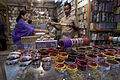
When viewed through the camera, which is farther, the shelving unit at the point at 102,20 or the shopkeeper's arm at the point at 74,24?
the shelving unit at the point at 102,20

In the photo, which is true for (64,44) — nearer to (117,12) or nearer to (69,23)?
(69,23)

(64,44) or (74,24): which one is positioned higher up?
(74,24)

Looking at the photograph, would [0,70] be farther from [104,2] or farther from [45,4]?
[45,4]

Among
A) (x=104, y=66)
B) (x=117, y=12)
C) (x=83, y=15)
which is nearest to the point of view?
(x=104, y=66)

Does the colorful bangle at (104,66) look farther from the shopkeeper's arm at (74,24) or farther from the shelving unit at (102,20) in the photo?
the shelving unit at (102,20)

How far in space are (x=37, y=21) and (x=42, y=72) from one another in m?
3.16

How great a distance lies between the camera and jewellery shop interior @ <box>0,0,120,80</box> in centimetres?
70

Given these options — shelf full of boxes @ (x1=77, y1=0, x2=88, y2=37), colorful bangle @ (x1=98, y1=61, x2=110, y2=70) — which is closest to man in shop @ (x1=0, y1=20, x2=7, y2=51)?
shelf full of boxes @ (x1=77, y1=0, x2=88, y2=37)

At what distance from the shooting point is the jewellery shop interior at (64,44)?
70cm

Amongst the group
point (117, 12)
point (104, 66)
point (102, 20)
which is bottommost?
point (104, 66)

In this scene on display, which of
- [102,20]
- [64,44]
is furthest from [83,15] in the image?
[64,44]

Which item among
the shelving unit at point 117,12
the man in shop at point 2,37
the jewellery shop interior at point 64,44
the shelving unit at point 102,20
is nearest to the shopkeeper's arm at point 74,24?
the jewellery shop interior at point 64,44

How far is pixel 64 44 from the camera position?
1172 millimetres

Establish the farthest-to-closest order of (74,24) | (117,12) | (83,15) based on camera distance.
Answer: (83,15)
(117,12)
(74,24)
